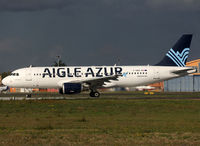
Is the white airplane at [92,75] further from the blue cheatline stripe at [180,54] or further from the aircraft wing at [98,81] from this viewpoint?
the blue cheatline stripe at [180,54]

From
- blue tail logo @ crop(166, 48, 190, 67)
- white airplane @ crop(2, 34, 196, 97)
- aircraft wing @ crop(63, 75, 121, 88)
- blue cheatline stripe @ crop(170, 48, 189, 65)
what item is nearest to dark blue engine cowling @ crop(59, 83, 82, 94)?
aircraft wing @ crop(63, 75, 121, 88)

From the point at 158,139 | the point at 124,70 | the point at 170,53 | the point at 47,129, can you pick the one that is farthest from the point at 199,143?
the point at 170,53

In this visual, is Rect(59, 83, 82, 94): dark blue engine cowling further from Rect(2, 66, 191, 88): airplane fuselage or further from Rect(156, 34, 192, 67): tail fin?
Rect(156, 34, 192, 67): tail fin

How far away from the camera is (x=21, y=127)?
2006cm

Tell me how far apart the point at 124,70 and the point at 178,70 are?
7.27m

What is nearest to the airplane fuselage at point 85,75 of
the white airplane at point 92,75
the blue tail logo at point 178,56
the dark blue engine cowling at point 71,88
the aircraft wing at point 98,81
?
the white airplane at point 92,75

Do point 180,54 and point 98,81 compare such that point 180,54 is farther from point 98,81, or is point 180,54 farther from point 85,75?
point 85,75

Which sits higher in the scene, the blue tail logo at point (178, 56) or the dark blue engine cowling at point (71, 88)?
the blue tail logo at point (178, 56)

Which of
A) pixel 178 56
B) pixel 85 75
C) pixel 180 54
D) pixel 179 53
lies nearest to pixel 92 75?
pixel 85 75

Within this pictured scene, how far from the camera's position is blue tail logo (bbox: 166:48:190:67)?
5363cm

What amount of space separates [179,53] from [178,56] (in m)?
0.49

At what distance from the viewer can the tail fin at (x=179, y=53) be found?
5359 centimetres

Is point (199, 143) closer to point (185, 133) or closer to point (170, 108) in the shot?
point (185, 133)

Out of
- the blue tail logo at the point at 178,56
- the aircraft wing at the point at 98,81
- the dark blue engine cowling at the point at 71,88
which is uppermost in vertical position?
the blue tail logo at the point at 178,56
